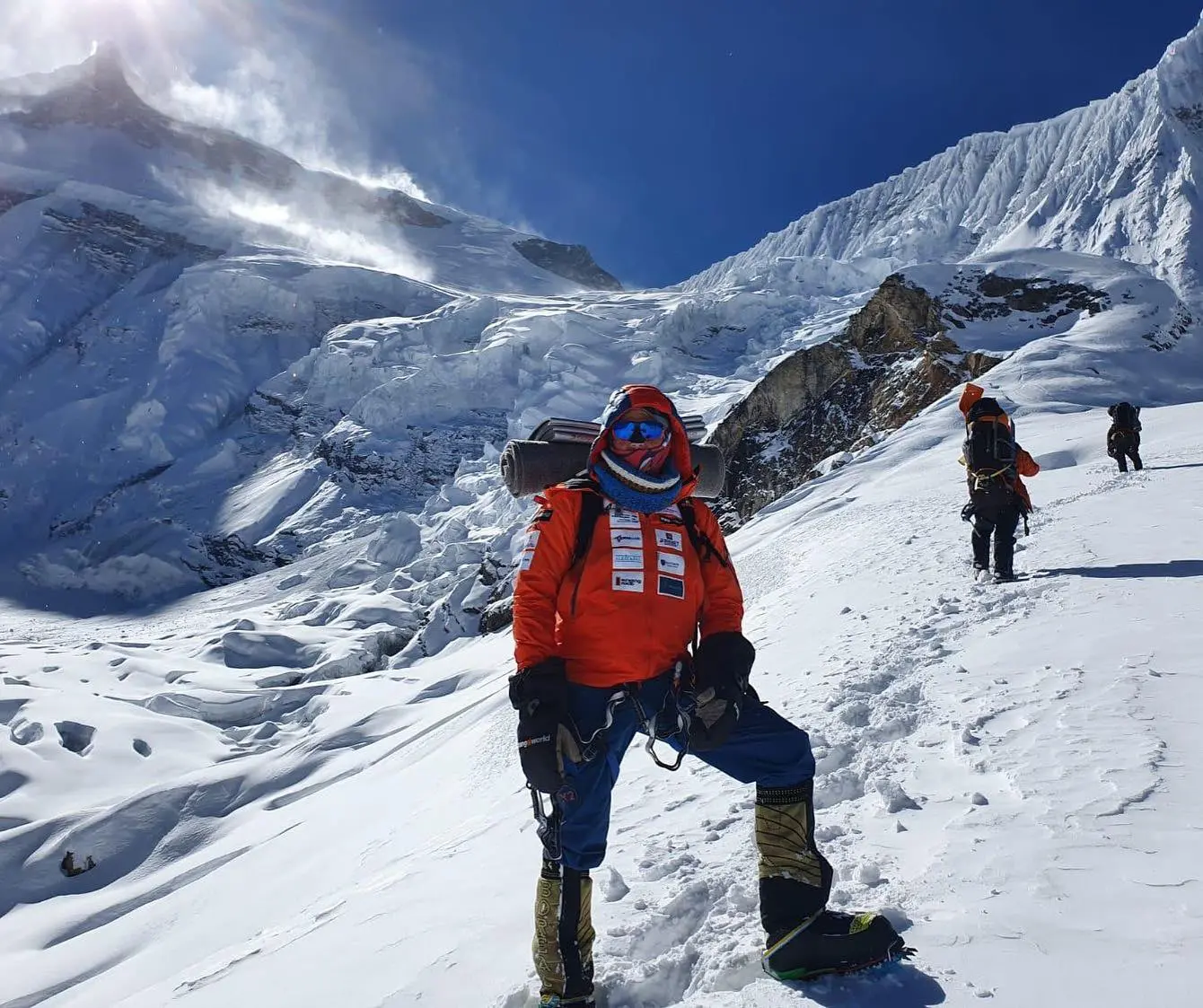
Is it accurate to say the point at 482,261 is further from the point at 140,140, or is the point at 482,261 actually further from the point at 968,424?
the point at 968,424

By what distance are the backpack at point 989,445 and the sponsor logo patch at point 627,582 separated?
5.41 m

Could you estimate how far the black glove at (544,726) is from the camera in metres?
2.25

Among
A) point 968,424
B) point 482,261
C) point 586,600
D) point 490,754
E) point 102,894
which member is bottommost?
point 102,894

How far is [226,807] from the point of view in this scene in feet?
52.3

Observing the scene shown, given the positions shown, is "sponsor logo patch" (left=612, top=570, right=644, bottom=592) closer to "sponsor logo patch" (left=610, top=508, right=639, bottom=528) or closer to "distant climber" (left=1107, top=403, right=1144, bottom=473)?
"sponsor logo patch" (left=610, top=508, right=639, bottom=528)

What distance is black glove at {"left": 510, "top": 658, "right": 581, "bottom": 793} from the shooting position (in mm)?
2248

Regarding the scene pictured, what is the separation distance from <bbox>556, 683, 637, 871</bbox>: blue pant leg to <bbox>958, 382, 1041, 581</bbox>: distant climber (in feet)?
16.5

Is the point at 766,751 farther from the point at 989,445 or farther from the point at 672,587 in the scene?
the point at 989,445

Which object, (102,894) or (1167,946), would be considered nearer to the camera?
(1167,946)

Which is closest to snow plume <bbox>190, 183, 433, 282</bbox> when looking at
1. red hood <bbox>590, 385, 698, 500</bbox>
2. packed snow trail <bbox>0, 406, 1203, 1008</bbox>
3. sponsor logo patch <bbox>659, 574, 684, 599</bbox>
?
packed snow trail <bbox>0, 406, 1203, 1008</bbox>

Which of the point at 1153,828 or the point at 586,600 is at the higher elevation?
the point at 586,600

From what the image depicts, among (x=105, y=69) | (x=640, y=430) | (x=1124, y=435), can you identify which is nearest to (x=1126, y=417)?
(x=1124, y=435)

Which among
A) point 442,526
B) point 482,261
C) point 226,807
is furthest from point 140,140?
point 226,807

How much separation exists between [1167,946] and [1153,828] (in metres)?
0.60
